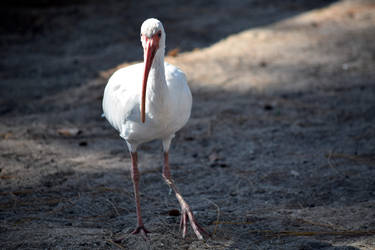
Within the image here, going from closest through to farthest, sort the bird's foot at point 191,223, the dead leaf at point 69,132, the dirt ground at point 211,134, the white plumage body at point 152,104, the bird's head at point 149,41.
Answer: the bird's head at point 149,41
the white plumage body at point 152,104
the bird's foot at point 191,223
the dirt ground at point 211,134
the dead leaf at point 69,132

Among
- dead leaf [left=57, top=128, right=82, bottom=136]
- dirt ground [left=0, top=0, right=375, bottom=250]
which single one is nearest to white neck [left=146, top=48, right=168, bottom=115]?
dirt ground [left=0, top=0, right=375, bottom=250]

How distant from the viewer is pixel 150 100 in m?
2.91

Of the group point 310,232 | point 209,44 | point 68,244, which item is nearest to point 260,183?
point 310,232

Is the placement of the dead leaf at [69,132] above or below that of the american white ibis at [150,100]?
below

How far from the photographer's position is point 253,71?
20.8ft

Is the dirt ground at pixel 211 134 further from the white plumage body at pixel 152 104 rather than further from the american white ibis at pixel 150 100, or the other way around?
the white plumage body at pixel 152 104

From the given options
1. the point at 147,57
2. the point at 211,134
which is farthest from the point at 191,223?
the point at 211,134

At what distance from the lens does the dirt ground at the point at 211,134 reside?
3.30 m

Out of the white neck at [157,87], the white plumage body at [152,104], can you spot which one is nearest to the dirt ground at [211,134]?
the white plumage body at [152,104]

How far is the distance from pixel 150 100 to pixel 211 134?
6.66 ft

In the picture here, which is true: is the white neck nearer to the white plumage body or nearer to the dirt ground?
the white plumage body

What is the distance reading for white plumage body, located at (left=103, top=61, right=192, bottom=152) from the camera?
2.90 metres

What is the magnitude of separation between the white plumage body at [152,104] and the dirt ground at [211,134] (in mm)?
739

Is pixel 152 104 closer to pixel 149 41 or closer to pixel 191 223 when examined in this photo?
pixel 149 41
